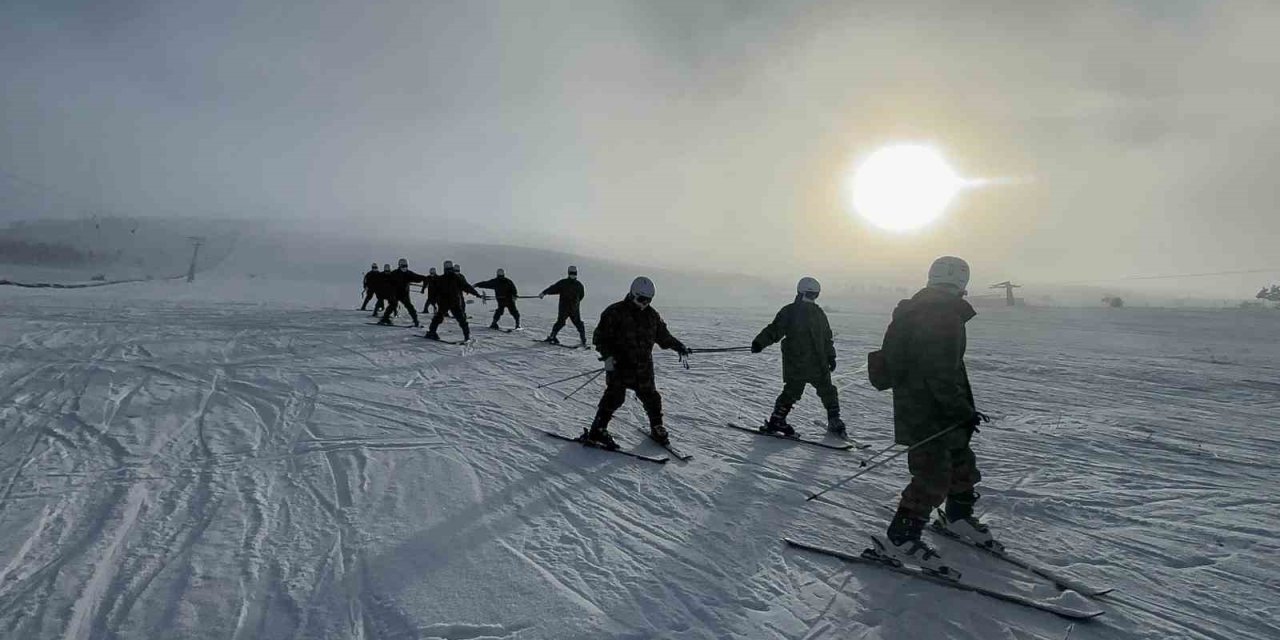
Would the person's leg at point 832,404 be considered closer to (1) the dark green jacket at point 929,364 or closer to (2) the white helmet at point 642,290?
(2) the white helmet at point 642,290

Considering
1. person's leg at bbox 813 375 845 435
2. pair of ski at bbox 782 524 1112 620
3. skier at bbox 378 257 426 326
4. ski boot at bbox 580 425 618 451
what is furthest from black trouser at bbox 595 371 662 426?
skier at bbox 378 257 426 326

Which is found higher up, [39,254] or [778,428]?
[778,428]

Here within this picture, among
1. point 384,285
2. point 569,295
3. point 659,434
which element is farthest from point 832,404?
point 384,285

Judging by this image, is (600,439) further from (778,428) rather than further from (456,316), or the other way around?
(456,316)

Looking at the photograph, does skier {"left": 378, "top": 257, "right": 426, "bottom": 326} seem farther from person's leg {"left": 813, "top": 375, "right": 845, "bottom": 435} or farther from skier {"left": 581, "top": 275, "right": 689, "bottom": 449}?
person's leg {"left": 813, "top": 375, "right": 845, "bottom": 435}

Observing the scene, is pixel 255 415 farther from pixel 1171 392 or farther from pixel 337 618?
pixel 1171 392

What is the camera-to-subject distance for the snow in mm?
3377

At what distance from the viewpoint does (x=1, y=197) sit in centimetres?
12469

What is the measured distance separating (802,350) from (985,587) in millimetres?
3972

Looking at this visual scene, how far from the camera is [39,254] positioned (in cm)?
7469

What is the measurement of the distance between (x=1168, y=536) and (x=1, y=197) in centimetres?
19024

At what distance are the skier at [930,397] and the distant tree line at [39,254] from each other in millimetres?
101389

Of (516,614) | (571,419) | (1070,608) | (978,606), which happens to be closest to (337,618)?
(516,614)

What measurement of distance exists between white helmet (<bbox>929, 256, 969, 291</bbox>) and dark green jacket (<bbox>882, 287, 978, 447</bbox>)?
0.09 meters
